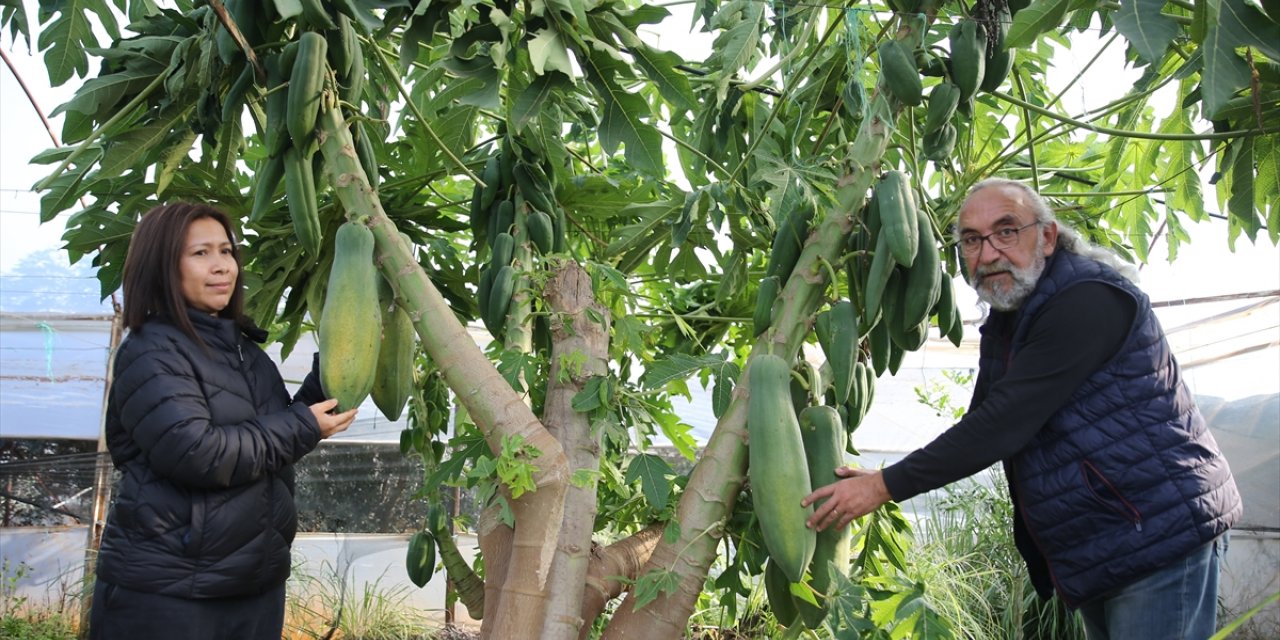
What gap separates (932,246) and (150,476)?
1.54 metres

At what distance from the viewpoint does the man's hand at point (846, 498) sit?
181 cm

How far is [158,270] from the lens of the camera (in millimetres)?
2029

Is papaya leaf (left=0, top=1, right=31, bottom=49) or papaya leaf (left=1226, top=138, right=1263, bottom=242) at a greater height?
papaya leaf (left=0, top=1, right=31, bottom=49)

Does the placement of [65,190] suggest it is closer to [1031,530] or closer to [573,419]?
[573,419]

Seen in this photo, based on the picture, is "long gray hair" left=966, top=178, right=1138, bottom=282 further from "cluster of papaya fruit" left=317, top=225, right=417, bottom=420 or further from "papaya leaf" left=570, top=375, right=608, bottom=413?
"cluster of papaya fruit" left=317, top=225, right=417, bottom=420

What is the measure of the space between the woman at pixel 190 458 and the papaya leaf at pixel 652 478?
0.58 metres

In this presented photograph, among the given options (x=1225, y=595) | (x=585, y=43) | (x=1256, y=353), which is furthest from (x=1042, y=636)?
(x=585, y=43)

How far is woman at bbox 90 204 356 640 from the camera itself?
6.16 ft

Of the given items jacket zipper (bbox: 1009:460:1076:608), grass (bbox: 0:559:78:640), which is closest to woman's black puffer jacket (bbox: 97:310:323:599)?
jacket zipper (bbox: 1009:460:1076:608)

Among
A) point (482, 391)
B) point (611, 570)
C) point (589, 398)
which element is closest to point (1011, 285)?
point (589, 398)

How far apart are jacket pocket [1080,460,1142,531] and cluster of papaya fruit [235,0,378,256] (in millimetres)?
1527

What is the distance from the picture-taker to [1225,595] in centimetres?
716

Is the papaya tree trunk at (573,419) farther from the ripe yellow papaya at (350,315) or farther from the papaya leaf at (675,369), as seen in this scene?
the ripe yellow papaya at (350,315)

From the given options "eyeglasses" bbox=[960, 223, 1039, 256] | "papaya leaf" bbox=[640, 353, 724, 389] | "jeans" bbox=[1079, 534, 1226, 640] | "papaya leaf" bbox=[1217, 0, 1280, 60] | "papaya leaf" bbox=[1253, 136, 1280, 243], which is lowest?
"jeans" bbox=[1079, 534, 1226, 640]
